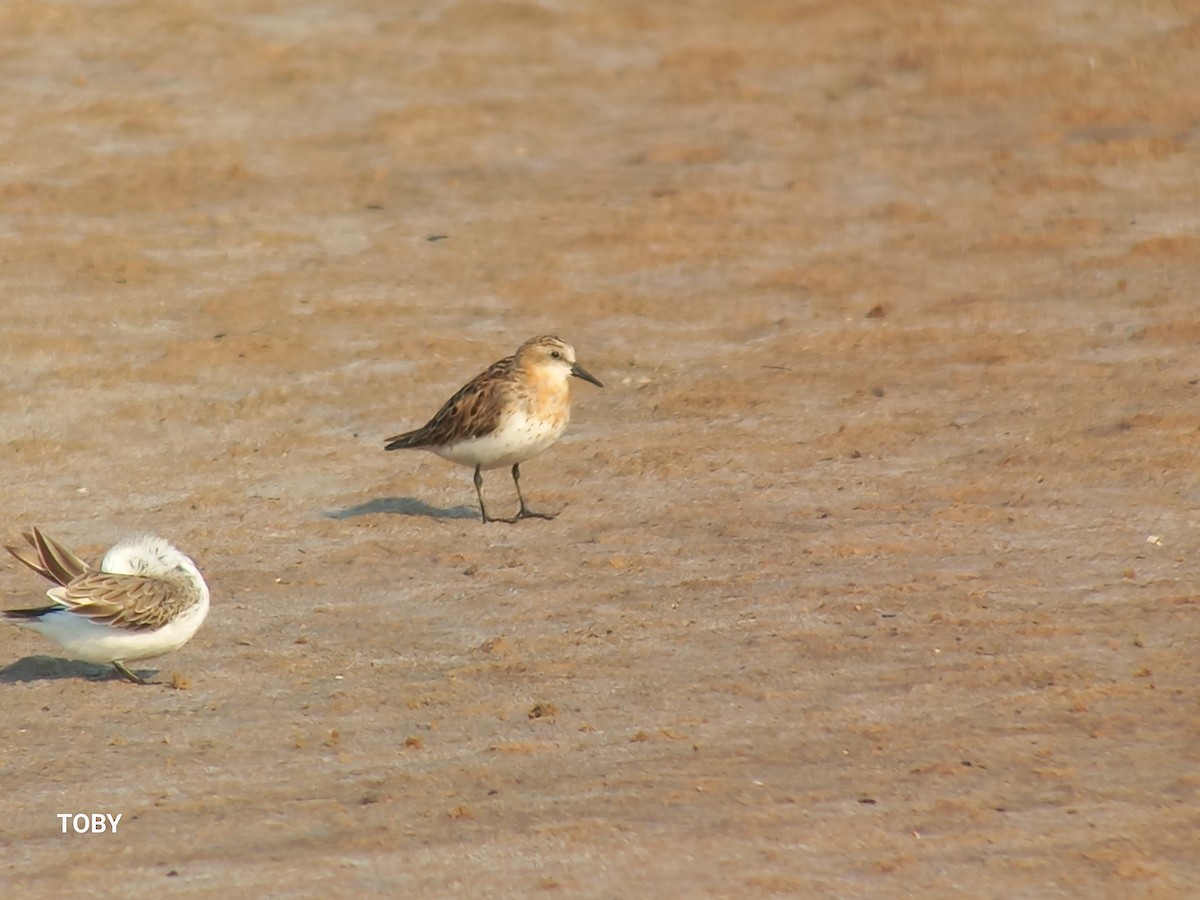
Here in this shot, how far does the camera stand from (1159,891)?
635 cm

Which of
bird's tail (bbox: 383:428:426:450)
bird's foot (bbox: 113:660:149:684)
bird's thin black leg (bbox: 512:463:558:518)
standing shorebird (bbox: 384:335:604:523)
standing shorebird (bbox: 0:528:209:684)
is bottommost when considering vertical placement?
bird's thin black leg (bbox: 512:463:558:518)

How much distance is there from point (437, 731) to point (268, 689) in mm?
966

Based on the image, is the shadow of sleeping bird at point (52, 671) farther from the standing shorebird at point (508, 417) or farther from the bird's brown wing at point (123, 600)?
the standing shorebird at point (508, 417)

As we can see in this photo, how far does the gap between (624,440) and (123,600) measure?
14.5 ft

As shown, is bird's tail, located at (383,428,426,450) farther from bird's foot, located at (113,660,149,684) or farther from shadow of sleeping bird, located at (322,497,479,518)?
bird's foot, located at (113,660,149,684)

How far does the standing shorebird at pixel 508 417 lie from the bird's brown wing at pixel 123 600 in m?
2.77

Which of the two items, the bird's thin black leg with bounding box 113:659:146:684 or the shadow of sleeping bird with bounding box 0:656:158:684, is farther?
the shadow of sleeping bird with bounding box 0:656:158:684

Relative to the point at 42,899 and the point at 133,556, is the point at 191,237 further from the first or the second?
the point at 42,899

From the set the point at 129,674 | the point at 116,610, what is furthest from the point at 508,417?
the point at 116,610

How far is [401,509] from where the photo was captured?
11.4m

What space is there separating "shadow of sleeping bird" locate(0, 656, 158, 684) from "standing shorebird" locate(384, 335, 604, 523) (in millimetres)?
2609

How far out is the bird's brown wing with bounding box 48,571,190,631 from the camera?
8344mm

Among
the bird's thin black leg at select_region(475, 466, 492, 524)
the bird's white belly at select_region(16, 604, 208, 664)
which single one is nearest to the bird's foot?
the bird's white belly at select_region(16, 604, 208, 664)

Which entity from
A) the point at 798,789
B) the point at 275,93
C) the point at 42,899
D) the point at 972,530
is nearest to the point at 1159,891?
the point at 798,789
